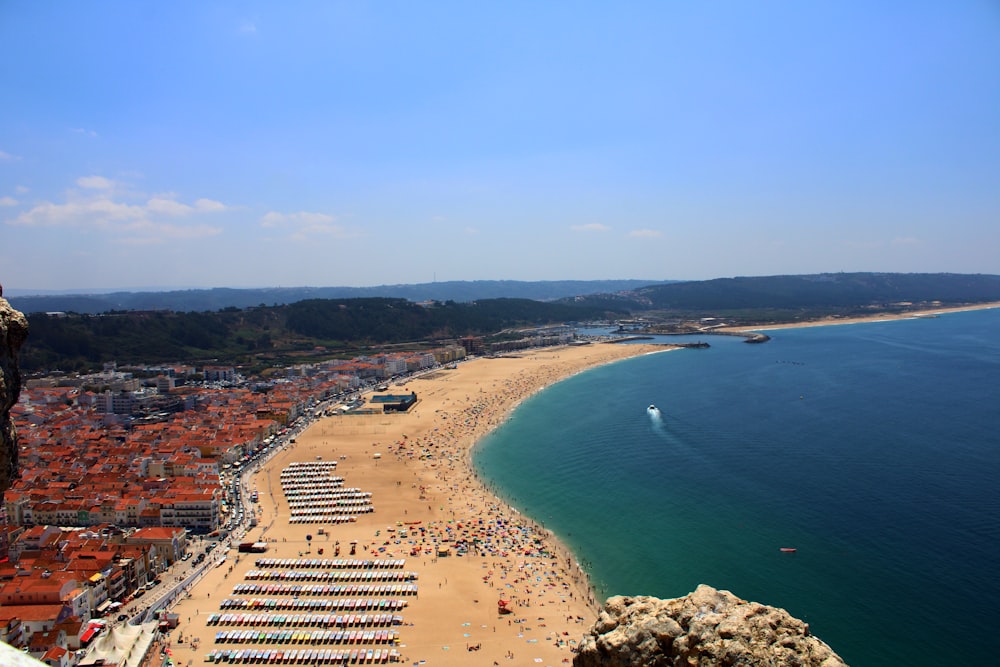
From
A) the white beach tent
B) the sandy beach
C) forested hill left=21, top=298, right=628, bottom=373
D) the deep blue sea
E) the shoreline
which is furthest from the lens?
the shoreline

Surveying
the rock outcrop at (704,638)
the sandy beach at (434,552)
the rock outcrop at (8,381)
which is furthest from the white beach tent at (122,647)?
the rock outcrop at (704,638)

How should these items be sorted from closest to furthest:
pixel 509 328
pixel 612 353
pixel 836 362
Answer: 1. pixel 836 362
2. pixel 612 353
3. pixel 509 328

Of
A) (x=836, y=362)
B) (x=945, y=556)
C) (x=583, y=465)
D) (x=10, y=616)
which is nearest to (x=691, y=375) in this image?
(x=836, y=362)

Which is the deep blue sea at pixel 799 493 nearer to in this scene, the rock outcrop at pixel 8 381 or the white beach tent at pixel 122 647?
the white beach tent at pixel 122 647

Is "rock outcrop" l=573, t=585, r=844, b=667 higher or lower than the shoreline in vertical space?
higher

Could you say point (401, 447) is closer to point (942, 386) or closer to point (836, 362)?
point (942, 386)

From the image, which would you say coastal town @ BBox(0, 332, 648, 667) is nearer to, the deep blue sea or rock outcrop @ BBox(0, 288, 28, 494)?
the deep blue sea

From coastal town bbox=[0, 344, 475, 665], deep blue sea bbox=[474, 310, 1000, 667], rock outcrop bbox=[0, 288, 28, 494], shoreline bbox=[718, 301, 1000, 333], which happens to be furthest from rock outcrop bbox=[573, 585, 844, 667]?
shoreline bbox=[718, 301, 1000, 333]

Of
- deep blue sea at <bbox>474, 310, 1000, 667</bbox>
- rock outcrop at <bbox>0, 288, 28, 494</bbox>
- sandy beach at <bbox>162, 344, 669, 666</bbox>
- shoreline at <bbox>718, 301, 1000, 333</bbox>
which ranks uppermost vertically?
rock outcrop at <bbox>0, 288, 28, 494</bbox>
